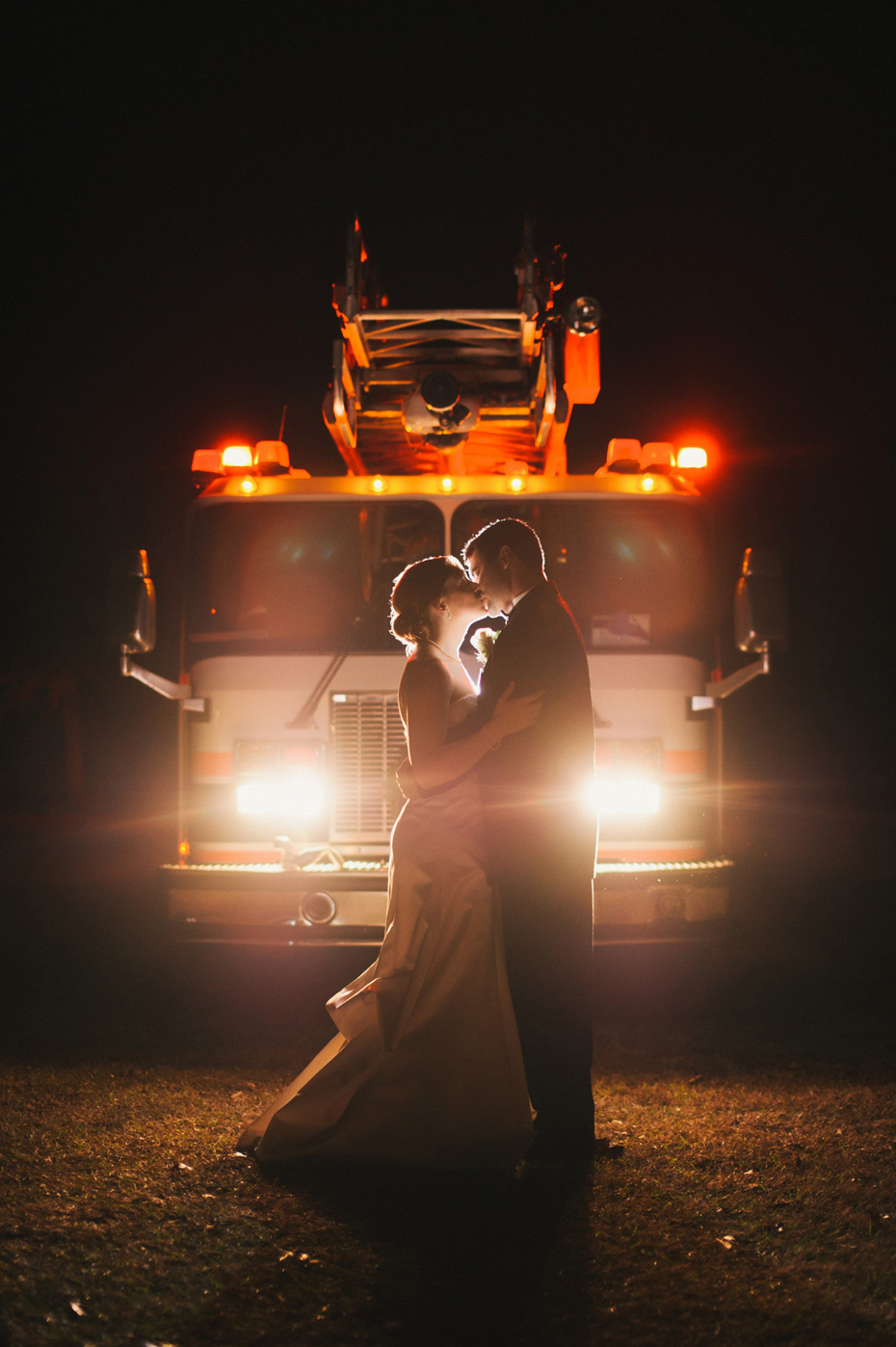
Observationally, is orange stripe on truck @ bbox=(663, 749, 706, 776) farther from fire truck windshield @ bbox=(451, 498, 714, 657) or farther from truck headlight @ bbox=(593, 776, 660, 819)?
fire truck windshield @ bbox=(451, 498, 714, 657)

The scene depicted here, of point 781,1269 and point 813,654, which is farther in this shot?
point 813,654

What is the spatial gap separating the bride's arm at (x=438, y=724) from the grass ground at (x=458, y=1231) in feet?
4.34

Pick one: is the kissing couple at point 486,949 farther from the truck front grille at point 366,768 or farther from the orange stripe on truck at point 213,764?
Result: the orange stripe on truck at point 213,764

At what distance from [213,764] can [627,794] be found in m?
2.15

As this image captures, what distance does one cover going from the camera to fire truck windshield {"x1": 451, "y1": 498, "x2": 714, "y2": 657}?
589 cm

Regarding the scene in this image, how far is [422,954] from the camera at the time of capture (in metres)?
3.73

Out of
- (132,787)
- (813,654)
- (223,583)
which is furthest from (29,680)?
(813,654)

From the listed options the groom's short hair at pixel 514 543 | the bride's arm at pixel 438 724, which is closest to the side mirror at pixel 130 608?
the bride's arm at pixel 438 724

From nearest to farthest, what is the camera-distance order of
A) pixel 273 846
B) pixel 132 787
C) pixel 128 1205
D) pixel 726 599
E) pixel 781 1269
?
1. pixel 781 1269
2. pixel 128 1205
3. pixel 273 846
4. pixel 726 599
5. pixel 132 787

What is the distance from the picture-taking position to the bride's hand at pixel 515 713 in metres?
3.70

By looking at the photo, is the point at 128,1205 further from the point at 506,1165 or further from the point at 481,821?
the point at 481,821

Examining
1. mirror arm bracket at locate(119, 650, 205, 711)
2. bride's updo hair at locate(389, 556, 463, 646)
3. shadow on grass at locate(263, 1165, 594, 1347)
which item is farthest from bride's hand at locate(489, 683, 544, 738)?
mirror arm bracket at locate(119, 650, 205, 711)

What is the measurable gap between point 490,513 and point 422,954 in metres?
2.91

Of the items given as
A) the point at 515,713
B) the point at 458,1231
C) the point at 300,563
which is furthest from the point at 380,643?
the point at 458,1231
